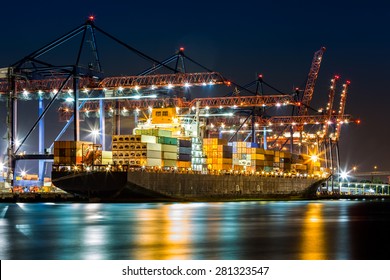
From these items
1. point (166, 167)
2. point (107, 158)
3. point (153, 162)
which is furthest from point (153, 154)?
point (107, 158)

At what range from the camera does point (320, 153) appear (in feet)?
400

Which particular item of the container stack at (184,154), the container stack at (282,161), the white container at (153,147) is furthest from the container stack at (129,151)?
the container stack at (282,161)

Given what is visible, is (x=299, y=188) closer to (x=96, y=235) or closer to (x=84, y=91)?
(x=84, y=91)

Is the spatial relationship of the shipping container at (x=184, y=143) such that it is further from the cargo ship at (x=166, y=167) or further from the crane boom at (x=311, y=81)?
the crane boom at (x=311, y=81)

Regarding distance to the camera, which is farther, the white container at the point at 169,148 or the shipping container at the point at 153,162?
the white container at the point at 169,148

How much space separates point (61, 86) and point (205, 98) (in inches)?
979

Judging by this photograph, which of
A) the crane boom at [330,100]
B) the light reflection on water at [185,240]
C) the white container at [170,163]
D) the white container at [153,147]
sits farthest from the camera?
the crane boom at [330,100]

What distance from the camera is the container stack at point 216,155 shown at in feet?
253

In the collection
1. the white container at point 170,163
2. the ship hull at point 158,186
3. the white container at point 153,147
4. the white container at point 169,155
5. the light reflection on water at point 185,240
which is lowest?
the light reflection on water at point 185,240

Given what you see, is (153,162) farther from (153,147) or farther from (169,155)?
(169,155)

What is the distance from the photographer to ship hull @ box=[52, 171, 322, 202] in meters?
61.3
